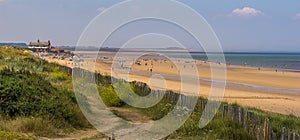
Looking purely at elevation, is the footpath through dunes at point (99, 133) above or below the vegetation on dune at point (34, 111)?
below

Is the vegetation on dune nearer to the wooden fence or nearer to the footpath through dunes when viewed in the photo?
the footpath through dunes

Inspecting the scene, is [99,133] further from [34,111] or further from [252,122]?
[252,122]

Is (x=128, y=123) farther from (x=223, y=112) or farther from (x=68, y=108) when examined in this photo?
(x=223, y=112)

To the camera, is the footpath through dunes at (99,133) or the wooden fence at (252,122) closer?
the wooden fence at (252,122)

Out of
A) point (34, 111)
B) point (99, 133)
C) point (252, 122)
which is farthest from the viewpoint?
point (34, 111)

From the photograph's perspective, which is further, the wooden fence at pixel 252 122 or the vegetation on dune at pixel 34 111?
the vegetation on dune at pixel 34 111

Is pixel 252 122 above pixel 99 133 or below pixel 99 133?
above

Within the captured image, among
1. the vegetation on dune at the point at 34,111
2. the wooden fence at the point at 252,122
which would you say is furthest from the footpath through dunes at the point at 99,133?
the wooden fence at the point at 252,122

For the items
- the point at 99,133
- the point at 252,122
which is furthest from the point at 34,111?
the point at 252,122

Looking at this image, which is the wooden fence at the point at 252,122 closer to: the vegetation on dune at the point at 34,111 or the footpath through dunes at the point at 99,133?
the footpath through dunes at the point at 99,133

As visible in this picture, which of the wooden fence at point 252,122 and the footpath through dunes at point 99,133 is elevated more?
the wooden fence at point 252,122

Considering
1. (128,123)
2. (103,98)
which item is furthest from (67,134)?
(103,98)

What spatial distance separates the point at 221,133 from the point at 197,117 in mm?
1645

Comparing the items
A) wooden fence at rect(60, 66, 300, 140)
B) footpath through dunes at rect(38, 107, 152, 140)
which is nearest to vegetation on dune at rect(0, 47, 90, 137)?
footpath through dunes at rect(38, 107, 152, 140)
